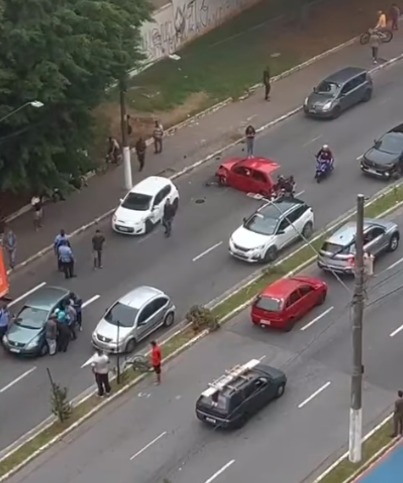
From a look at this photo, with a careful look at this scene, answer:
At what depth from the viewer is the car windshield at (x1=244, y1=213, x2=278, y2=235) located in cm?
4659

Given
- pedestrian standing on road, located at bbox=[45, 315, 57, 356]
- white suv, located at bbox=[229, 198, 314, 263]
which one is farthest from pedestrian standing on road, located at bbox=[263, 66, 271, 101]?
pedestrian standing on road, located at bbox=[45, 315, 57, 356]

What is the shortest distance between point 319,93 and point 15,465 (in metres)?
26.0

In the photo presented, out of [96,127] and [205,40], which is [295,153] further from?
[205,40]

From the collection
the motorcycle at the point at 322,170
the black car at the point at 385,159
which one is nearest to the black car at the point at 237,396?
the motorcycle at the point at 322,170

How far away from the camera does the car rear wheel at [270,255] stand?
46.2 metres

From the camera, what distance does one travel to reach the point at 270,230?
4656 cm

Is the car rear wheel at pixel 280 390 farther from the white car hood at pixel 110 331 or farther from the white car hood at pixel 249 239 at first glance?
the white car hood at pixel 249 239

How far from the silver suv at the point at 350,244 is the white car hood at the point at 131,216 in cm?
704

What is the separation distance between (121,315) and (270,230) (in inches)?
288

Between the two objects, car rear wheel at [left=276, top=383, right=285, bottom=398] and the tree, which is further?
the tree

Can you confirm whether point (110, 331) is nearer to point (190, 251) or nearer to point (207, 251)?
point (190, 251)

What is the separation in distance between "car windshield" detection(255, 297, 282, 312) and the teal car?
6017mm

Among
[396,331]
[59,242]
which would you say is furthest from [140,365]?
[396,331]

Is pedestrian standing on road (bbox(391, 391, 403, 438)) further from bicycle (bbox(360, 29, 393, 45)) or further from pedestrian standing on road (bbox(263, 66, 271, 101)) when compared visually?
bicycle (bbox(360, 29, 393, 45))
